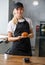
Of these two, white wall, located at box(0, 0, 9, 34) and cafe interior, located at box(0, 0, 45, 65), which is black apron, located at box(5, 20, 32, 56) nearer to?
cafe interior, located at box(0, 0, 45, 65)

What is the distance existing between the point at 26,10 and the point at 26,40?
4.09ft

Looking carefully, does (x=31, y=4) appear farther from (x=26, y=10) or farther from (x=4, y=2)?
(x=4, y=2)

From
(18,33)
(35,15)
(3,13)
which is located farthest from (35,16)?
(18,33)

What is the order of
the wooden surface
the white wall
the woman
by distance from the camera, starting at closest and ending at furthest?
the wooden surface
the woman
the white wall

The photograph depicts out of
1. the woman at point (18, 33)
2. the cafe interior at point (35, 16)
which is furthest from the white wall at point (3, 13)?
the woman at point (18, 33)

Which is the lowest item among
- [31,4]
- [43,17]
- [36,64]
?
[36,64]

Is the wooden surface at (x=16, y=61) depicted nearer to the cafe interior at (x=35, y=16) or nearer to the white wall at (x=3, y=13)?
the cafe interior at (x=35, y=16)

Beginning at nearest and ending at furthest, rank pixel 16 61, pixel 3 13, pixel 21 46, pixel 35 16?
pixel 16 61 → pixel 21 46 → pixel 35 16 → pixel 3 13

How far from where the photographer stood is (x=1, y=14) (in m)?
3.25

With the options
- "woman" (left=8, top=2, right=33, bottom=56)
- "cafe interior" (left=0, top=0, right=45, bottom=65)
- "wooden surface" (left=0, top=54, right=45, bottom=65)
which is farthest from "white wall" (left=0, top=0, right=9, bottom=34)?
"wooden surface" (left=0, top=54, right=45, bottom=65)

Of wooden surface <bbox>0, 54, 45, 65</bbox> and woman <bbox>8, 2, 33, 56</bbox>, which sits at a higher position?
woman <bbox>8, 2, 33, 56</bbox>

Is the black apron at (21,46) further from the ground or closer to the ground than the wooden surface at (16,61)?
further from the ground

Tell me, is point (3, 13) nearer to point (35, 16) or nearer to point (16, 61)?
point (35, 16)

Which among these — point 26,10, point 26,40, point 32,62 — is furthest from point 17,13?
point 26,10
